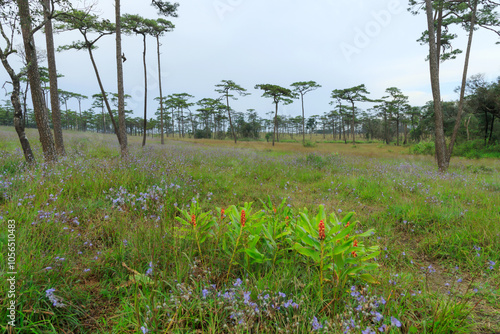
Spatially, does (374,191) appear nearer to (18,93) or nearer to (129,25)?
(18,93)

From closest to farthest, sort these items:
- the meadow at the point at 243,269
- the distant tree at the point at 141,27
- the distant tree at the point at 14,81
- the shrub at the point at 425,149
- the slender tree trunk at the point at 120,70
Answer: the meadow at the point at 243,269
the distant tree at the point at 14,81
the slender tree trunk at the point at 120,70
the distant tree at the point at 141,27
the shrub at the point at 425,149

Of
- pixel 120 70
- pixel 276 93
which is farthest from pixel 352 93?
pixel 120 70

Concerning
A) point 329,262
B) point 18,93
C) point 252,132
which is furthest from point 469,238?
point 252,132

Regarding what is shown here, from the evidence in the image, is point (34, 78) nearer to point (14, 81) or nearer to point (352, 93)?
point (14, 81)

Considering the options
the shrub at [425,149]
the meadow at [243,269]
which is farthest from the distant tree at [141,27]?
the shrub at [425,149]

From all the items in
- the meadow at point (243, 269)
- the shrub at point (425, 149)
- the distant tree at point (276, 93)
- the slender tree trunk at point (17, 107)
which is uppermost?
the distant tree at point (276, 93)

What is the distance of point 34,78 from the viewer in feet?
18.0

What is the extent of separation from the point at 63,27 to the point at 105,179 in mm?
13869

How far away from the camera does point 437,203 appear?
412 cm

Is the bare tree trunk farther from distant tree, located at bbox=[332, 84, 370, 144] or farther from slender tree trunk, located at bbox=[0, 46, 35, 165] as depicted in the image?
distant tree, located at bbox=[332, 84, 370, 144]

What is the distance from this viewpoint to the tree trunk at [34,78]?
5.08m

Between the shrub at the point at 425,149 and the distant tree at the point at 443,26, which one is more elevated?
the distant tree at the point at 443,26

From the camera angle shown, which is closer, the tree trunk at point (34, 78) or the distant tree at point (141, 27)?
Answer: the tree trunk at point (34, 78)

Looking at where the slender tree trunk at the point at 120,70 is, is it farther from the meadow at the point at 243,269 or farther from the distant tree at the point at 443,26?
the distant tree at the point at 443,26
